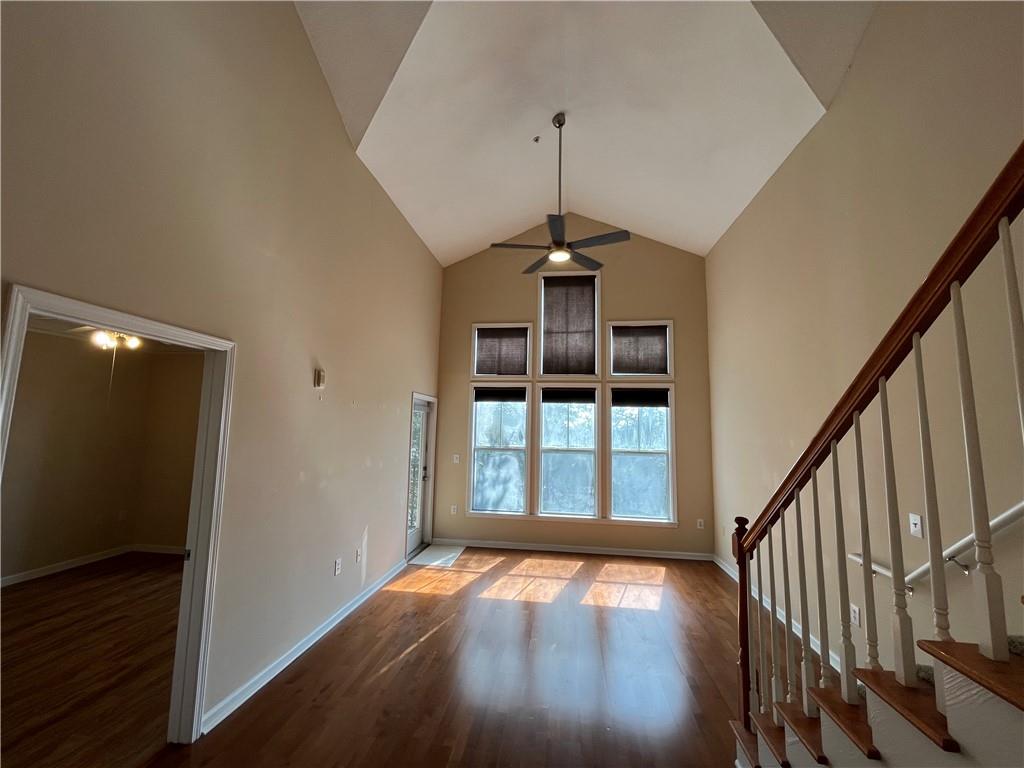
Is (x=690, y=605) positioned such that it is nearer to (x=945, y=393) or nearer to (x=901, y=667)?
(x=945, y=393)

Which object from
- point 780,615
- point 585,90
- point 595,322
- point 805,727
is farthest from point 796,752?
point 595,322

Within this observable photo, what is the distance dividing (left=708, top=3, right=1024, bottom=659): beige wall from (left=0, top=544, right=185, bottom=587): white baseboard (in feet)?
19.8

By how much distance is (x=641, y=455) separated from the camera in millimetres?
5863

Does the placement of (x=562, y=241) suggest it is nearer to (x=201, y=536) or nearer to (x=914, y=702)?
(x=201, y=536)

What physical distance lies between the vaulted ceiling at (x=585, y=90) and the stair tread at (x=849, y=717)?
3670 mm

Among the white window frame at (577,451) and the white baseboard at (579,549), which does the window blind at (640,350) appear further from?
the white baseboard at (579,549)

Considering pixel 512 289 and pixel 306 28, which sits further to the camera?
pixel 512 289

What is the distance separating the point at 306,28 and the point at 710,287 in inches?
195

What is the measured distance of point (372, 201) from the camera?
4.14 metres

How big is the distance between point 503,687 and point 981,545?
101 inches

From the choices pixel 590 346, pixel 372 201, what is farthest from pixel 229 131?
pixel 590 346

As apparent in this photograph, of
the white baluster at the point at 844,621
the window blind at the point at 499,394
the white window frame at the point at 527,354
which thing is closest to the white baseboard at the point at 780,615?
the white baluster at the point at 844,621

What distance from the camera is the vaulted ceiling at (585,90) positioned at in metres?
2.96

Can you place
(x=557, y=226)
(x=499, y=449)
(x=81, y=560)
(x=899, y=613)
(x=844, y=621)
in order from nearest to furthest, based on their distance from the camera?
(x=899, y=613)
(x=844, y=621)
(x=557, y=226)
(x=81, y=560)
(x=499, y=449)
